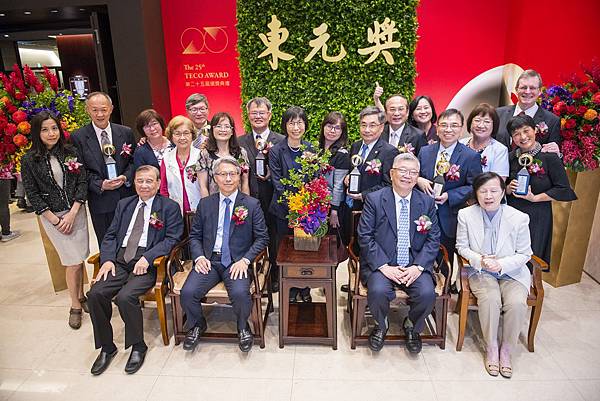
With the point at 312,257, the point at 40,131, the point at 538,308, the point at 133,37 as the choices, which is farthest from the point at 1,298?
the point at 538,308

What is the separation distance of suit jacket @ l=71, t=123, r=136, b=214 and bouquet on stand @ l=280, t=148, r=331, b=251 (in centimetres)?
160

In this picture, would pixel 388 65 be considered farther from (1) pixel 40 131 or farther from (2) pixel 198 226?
(1) pixel 40 131

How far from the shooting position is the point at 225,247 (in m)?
3.21

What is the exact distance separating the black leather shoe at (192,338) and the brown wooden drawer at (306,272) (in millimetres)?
834

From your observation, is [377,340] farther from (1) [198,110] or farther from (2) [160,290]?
(1) [198,110]

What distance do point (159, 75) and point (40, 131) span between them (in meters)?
3.56

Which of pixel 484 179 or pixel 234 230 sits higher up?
pixel 484 179

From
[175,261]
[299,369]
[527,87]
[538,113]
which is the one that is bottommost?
[299,369]

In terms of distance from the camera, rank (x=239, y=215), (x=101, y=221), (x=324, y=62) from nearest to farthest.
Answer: (x=239, y=215)
(x=101, y=221)
(x=324, y=62)

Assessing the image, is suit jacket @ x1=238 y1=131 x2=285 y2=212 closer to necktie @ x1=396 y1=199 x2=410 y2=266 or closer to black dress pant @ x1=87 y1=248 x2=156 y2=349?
black dress pant @ x1=87 y1=248 x2=156 y2=349

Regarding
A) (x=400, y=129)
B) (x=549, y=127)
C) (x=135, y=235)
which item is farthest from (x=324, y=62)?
(x=135, y=235)

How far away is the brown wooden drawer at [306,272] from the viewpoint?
3.01m

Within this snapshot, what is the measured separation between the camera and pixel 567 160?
11.6 feet

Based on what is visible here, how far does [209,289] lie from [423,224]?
5.43 ft
